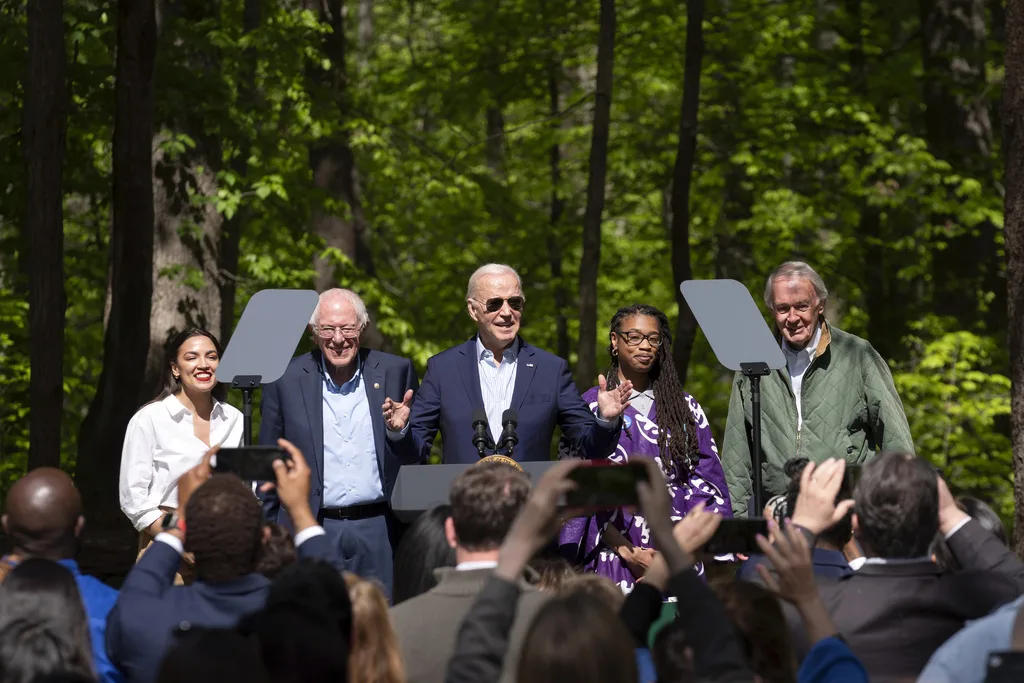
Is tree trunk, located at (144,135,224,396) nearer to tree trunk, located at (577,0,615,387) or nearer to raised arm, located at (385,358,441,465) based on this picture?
tree trunk, located at (577,0,615,387)

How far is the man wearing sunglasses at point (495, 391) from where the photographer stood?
630cm

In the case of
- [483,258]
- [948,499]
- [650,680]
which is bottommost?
[650,680]

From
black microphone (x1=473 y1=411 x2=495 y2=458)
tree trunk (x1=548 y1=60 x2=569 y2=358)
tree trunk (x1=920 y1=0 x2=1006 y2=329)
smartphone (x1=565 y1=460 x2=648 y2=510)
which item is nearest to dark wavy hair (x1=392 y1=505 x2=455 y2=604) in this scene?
smartphone (x1=565 y1=460 x2=648 y2=510)

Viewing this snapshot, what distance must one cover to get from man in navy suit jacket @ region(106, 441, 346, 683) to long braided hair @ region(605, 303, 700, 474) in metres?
2.68

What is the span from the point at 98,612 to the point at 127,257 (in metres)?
7.51

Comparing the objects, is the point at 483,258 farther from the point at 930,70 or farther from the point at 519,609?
the point at 519,609

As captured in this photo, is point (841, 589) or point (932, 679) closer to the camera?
point (932, 679)

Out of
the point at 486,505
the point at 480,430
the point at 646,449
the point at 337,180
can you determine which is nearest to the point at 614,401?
the point at 646,449

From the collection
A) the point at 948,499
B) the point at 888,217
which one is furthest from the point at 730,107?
the point at 948,499

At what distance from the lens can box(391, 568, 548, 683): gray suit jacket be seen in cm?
362

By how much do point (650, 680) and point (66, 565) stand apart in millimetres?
1715

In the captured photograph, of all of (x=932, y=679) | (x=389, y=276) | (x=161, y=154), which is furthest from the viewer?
(x=389, y=276)

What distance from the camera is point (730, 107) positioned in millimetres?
18375

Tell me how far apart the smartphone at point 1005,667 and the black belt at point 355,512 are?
12.2 ft
